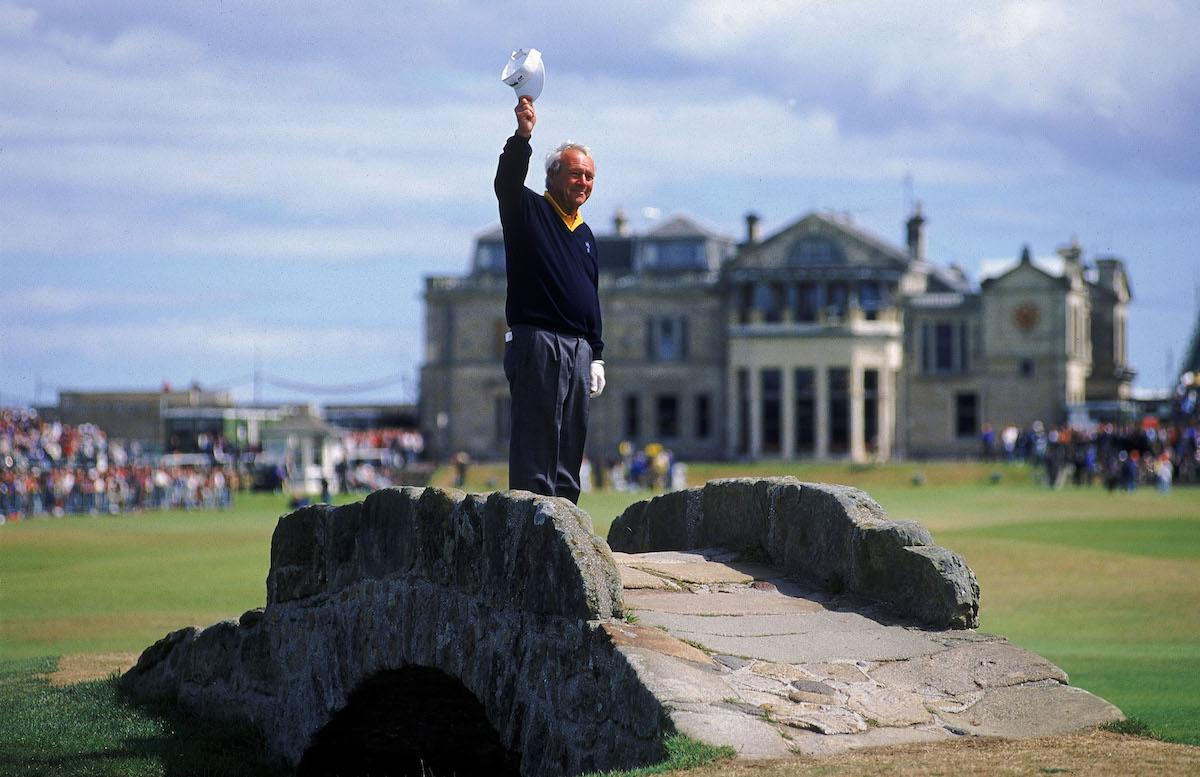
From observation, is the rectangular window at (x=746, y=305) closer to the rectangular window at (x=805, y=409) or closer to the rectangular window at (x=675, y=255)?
the rectangular window at (x=805, y=409)

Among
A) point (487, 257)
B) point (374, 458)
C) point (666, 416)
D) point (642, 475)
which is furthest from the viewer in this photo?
point (487, 257)

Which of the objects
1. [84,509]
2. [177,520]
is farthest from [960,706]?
[84,509]

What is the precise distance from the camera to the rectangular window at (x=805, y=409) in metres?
74.2

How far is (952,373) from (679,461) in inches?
508

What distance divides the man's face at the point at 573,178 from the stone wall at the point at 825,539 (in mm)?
2124

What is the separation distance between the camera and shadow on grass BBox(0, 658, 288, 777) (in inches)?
404

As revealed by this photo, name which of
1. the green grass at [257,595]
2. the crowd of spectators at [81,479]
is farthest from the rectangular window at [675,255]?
the green grass at [257,595]

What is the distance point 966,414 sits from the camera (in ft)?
250

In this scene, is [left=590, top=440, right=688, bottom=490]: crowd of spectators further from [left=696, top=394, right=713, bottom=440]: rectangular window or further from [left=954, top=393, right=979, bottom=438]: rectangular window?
[left=954, top=393, right=979, bottom=438]: rectangular window

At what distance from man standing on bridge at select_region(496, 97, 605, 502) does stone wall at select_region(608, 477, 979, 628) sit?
4.56 ft

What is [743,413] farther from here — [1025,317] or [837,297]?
[1025,317]

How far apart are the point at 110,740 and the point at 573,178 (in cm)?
482

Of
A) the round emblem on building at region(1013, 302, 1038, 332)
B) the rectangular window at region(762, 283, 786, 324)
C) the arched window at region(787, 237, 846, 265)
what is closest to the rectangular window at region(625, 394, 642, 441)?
the rectangular window at region(762, 283, 786, 324)

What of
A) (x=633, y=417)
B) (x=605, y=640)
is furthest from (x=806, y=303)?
(x=605, y=640)
